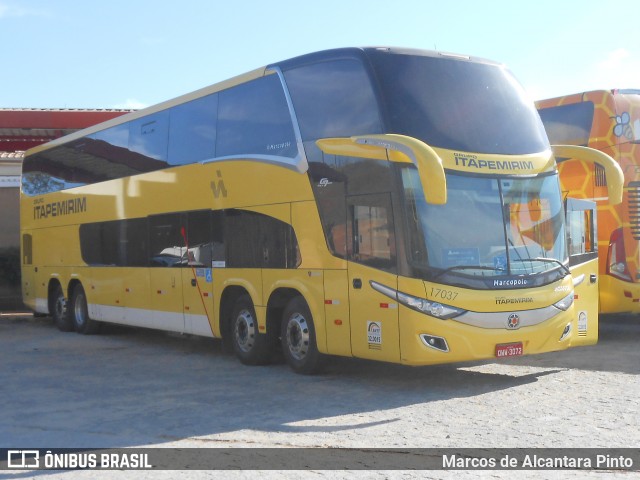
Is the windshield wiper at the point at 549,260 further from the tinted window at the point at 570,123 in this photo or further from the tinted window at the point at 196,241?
the tinted window at the point at 570,123

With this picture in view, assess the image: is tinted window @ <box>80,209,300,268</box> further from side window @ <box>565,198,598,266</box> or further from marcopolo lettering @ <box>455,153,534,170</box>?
side window @ <box>565,198,598,266</box>

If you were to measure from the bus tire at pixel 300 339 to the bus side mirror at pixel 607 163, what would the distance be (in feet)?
13.2

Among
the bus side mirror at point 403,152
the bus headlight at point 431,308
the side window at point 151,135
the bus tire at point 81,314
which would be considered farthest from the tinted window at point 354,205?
the bus tire at point 81,314

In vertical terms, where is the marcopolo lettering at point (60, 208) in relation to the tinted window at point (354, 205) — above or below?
above

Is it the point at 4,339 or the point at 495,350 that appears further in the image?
the point at 4,339

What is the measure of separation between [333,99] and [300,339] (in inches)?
124

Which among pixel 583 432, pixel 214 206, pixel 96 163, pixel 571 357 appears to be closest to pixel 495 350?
pixel 583 432

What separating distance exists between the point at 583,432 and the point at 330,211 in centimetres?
442

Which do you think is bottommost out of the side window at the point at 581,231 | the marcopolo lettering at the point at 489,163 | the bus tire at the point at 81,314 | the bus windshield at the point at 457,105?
the bus tire at the point at 81,314

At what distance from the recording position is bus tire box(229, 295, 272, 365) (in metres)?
12.9

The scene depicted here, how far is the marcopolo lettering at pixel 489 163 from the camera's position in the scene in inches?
419

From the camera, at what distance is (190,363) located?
13.8 m

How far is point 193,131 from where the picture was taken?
566 inches

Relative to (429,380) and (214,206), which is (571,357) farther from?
(214,206)
